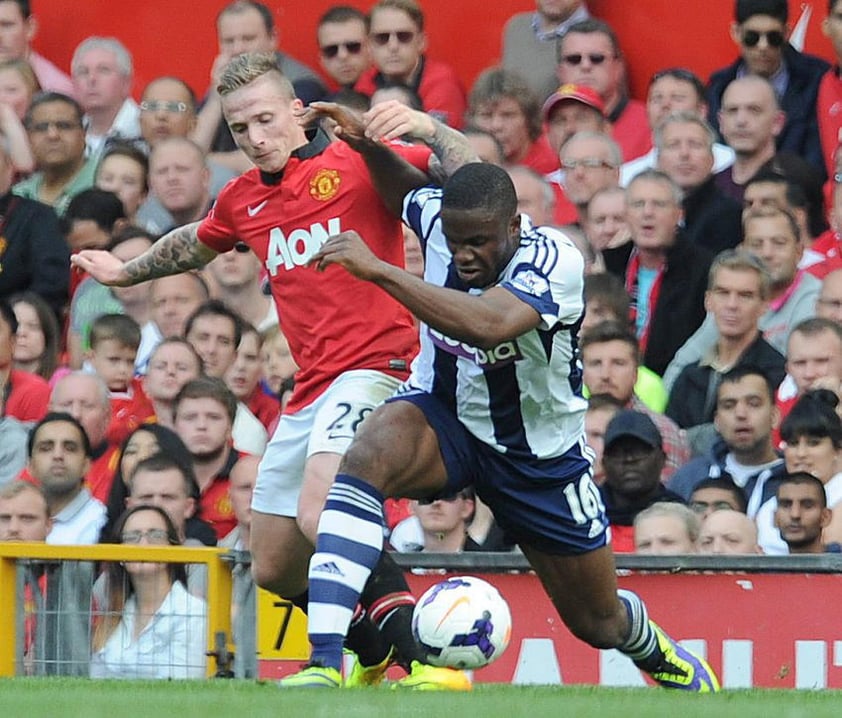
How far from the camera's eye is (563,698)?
716 cm

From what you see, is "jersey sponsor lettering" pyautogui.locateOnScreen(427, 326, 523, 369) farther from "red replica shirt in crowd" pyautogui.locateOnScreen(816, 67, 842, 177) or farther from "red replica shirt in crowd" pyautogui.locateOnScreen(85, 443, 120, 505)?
"red replica shirt in crowd" pyautogui.locateOnScreen(816, 67, 842, 177)

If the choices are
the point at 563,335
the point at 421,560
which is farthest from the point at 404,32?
the point at 563,335

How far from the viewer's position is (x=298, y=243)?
28.2 feet

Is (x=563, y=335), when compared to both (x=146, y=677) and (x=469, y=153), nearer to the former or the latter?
(x=469, y=153)

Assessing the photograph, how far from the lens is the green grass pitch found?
643 cm

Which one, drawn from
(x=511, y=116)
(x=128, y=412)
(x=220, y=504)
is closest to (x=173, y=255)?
(x=220, y=504)

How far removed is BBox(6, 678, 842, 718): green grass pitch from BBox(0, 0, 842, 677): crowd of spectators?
2017mm

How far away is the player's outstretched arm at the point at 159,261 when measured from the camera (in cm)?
919

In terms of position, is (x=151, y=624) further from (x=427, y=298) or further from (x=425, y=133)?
(x=427, y=298)

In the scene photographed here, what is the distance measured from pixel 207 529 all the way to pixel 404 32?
4.60 m

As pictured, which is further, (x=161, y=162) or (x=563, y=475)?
(x=161, y=162)

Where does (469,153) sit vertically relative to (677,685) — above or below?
above

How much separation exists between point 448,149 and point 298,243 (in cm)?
75

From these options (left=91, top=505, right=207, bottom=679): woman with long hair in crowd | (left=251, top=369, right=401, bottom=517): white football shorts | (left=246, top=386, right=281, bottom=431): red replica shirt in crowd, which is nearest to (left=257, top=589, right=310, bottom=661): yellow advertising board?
(left=91, top=505, right=207, bottom=679): woman with long hair in crowd
